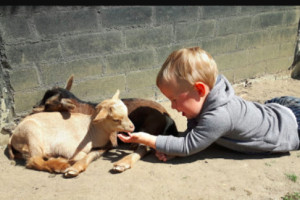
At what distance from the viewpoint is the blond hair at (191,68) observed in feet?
10.8

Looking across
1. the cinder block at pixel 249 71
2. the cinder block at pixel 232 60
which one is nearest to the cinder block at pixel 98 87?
the cinder block at pixel 232 60

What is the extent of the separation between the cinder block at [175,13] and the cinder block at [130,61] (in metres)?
0.55

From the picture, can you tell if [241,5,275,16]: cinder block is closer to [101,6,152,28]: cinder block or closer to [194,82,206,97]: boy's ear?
[101,6,152,28]: cinder block

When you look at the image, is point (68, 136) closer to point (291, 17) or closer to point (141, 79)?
point (141, 79)

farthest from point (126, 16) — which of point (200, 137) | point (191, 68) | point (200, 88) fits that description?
point (200, 137)

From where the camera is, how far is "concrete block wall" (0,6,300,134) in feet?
13.8

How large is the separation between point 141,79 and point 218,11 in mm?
1829

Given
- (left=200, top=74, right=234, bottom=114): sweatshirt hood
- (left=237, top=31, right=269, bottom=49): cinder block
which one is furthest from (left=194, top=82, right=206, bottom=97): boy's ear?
(left=237, top=31, right=269, bottom=49): cinder block

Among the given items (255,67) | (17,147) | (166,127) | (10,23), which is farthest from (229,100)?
(255,67)

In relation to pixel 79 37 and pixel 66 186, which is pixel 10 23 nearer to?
pixel 79 37

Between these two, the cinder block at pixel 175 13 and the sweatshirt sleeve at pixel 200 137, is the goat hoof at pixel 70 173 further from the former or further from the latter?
the cinder block at pixel 175 13

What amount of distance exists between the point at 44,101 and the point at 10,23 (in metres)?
1.04

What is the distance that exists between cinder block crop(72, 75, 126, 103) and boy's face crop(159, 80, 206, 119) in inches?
70.5

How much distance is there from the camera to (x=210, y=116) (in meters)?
3.35
